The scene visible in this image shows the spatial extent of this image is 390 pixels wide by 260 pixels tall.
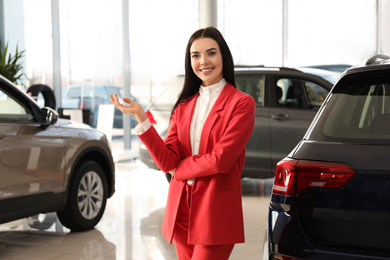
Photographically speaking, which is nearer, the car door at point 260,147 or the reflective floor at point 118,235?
the reflective floor at point 118,235

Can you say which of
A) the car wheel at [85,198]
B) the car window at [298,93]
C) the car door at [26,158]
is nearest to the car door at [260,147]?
the car window at [298,93]

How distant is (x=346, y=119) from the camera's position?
7.38 ft

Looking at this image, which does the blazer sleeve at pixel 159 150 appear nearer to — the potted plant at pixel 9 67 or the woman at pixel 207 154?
the woman at pixel 207 154

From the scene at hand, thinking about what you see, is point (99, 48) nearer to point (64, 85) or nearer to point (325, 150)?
point (64, 85)

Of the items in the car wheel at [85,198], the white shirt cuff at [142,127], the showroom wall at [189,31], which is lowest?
the car wheel at [85,198]

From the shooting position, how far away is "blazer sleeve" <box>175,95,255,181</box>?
2148 millimetres

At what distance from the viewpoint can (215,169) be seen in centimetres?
215

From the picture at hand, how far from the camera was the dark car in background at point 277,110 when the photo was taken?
23.0ft

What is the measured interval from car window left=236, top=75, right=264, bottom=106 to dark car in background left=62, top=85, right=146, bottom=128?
203 inches

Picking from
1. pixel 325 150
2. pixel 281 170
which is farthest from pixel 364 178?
pixel 281 170

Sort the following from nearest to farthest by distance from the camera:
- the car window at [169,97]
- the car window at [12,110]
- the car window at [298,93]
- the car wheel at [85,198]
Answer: the car window at [12,110] → the car wheel at [85,198] → the car window at [298,93] → the car window at [169,97]

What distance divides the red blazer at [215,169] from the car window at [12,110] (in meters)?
2.83

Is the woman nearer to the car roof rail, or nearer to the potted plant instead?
the car roof rail

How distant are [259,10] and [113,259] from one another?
32.3 ft
